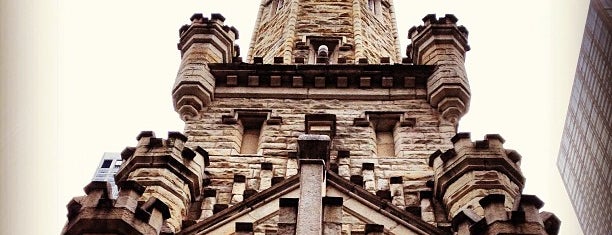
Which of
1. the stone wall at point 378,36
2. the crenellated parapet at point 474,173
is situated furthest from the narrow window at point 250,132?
the stone wall at point 378,36

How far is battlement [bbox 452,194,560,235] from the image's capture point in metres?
10.3

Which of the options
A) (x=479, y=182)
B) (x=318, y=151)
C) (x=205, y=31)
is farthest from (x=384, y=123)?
(x=318, y=151)

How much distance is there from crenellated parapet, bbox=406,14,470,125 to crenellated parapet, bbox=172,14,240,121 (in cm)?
421

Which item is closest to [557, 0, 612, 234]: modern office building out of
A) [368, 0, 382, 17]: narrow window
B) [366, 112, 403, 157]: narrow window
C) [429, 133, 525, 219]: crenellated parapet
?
[368, 0, 382, 17]: narrow window

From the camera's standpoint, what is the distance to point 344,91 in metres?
18.7

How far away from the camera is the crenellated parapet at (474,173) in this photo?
13062 millimetres

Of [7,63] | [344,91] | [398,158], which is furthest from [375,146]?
[7,63]

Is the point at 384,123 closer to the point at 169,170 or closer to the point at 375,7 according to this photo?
the point at 169,170

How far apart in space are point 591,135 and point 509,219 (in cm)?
3667

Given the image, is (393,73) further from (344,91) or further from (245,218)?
(245,218)

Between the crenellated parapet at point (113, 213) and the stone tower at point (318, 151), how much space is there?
0.06 ft

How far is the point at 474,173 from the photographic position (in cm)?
1347

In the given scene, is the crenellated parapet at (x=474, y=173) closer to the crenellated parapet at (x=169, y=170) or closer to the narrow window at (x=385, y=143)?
the narrow window at (x=385, y=143)

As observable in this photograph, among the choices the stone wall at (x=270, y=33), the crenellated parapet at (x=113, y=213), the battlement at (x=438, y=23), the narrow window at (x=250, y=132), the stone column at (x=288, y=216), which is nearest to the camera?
the stone column at (x=288, y=216)
